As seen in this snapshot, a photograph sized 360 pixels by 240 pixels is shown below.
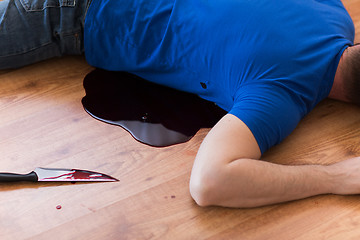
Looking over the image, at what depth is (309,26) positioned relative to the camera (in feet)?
4.16

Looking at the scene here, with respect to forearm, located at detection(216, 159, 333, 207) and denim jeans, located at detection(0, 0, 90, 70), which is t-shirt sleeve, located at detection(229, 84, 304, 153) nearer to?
forearm, located at detection(216, 159, 333, 207)

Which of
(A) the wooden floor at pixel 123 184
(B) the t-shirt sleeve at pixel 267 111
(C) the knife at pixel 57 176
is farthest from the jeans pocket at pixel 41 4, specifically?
(B) the t-shirt sleeve at pixel 267 111

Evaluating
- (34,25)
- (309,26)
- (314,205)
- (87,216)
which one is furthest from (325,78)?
(34,25)

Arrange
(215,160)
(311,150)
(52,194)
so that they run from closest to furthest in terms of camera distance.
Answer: (215,160) → (52,194) → (311,150)

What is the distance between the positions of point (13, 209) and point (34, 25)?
598 millimetres

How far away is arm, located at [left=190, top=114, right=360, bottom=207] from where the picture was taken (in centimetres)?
110

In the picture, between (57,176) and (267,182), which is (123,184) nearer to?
(57,176)

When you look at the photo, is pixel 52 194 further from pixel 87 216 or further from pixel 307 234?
pixel 307 234

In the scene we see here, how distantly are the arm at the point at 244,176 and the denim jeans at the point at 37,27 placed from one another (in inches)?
24.4

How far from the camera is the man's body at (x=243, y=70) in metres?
1.13

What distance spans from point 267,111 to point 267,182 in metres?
0.19

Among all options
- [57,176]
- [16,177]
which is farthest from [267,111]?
[16,177]

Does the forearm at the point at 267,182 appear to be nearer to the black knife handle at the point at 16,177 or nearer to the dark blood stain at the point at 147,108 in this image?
the dark blood stain at the point at 147,108

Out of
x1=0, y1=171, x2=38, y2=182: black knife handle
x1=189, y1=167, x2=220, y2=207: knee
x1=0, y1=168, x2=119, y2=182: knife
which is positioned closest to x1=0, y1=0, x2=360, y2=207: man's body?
x1=189, y1=167, x2=220, y2=207: knee
